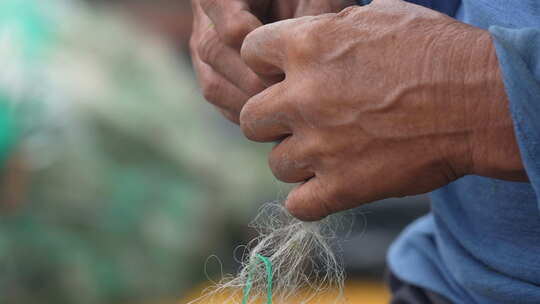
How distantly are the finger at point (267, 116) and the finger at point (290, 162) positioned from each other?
15mm

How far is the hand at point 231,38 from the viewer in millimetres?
963

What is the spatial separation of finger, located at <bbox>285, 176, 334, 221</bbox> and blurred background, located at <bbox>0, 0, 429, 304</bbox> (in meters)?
1.35

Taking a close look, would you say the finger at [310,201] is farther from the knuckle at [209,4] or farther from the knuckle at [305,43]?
the knuckle at [209,4]

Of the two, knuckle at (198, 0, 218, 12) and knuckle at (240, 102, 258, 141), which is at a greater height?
knuckle at (198, 0, 218, 12)

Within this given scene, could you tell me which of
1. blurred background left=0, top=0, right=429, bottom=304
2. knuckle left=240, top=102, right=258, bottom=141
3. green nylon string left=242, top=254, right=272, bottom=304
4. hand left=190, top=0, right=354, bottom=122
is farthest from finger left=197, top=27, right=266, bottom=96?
blurred background left=0, top=0, right=429, bottom=304

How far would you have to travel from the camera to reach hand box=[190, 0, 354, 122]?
96 cm

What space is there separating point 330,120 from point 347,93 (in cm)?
4

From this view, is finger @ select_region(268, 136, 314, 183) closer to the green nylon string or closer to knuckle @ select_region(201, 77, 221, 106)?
the green nylon string

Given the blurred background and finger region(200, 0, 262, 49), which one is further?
the blurred background

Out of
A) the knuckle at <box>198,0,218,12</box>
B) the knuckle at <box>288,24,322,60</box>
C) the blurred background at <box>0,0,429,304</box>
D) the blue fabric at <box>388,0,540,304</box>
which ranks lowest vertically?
the blurred background at <box>0,0,429,304</box>

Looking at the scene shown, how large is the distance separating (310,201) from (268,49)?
18 cm

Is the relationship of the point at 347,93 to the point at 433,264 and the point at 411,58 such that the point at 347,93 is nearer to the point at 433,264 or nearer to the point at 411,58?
the point at 411,58

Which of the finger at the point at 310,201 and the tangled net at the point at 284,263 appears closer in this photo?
the finger at the point at 310,201

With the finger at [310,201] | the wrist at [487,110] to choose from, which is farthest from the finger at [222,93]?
the wrist at [487,110]
